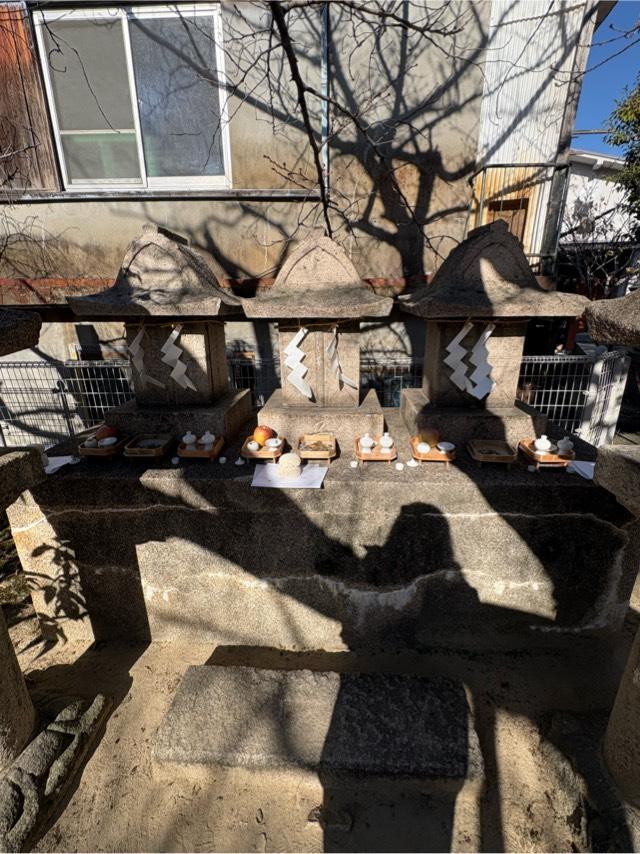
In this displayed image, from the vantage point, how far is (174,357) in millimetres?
4363

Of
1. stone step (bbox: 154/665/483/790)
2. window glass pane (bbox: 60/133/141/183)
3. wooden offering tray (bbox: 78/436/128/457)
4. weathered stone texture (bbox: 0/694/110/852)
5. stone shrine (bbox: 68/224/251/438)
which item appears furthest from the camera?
window glass pane (bbox: 60/133/141/183)

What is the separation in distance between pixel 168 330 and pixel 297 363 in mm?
1437

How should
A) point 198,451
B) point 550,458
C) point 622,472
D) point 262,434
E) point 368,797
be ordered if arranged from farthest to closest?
point 262,434 < point 198,451 < point 550,458 < point 368,797 < point 622,472

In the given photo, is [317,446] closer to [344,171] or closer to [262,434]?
[262,434]

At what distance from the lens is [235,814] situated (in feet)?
9.58

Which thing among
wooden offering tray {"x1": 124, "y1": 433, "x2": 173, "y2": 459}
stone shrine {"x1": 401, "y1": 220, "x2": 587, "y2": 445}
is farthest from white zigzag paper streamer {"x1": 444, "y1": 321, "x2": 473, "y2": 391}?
wooden offering tray {"x1": 124, "y1": 433, "x2": 173, "y2": 459}

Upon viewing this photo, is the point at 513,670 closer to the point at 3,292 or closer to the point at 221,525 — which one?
the point at 221,525

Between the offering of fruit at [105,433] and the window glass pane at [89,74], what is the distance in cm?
559

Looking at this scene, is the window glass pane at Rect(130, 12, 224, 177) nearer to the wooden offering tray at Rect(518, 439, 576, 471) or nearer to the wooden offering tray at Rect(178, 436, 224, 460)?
the wooden offering tray at Rect(178, 436, 224, 460)

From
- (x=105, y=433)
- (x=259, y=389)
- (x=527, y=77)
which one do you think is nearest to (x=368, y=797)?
(x=105, y=433)

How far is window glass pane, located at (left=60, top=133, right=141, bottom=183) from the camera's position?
6.91 metres

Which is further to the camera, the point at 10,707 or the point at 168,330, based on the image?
the point at 168,330

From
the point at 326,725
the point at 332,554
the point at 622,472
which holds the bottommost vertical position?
the point at 326,725

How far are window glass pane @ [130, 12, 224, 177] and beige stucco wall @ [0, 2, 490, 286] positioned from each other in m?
0.40
